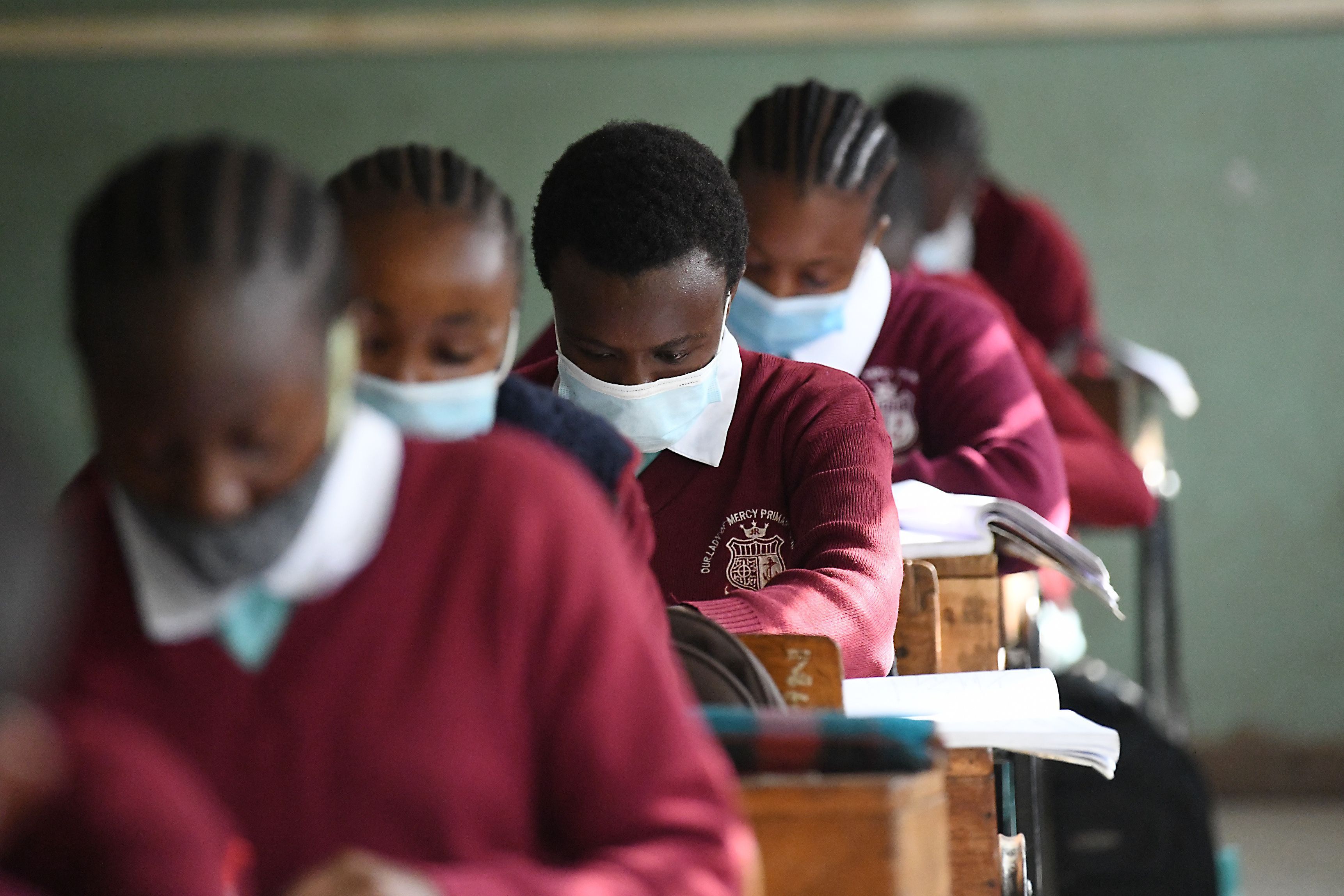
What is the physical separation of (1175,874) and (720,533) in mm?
1590

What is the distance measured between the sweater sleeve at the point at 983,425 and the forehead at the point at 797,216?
0.23 metres

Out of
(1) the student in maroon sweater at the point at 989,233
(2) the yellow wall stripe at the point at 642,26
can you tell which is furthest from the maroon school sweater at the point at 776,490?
(2) the yellow wall stripe at the point at 642,26

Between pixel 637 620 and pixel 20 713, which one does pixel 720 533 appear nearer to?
pixel 637 620

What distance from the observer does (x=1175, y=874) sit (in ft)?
10.1

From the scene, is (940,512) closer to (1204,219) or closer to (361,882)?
(361,882)

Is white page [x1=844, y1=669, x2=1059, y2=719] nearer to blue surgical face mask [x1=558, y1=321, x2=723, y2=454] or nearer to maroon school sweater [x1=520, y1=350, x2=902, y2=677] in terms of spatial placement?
maroon school sweater [x1=520, y1=350, x2=902, y2=677]

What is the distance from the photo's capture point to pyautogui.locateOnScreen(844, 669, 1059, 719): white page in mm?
1538

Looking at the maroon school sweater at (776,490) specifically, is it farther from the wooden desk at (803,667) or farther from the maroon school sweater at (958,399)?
the maroon school sweater at (958,399)

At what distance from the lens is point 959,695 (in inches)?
64.1

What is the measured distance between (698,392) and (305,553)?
973mm

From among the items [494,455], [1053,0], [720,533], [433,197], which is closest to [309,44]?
[1053,0]

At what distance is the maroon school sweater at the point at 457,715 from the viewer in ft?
2.95

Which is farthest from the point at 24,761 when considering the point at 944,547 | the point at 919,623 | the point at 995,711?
the point at 944,547

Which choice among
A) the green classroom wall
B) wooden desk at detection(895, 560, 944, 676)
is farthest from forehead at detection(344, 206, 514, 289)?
the green classroom wall
